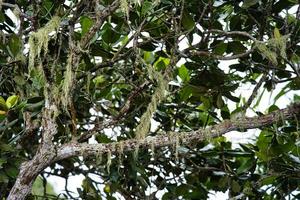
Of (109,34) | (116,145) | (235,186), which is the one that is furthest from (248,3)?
(235,186)

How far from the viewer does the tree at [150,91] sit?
45.4 inches

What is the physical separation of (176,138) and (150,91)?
338mm

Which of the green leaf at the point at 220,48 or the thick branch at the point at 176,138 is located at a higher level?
the green leaf at the point at 220,48

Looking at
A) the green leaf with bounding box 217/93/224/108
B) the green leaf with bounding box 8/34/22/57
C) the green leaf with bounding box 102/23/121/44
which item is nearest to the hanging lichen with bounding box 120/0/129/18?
the green leaf with bounding box 102/23/121/44

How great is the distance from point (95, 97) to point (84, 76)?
0.12 m

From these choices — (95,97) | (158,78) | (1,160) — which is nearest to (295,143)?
(158,78)

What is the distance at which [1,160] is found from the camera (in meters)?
1.24

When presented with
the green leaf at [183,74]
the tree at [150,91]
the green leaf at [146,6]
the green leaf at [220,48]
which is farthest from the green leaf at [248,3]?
the green leaf at [183,74]

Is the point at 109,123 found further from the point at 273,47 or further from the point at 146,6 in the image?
the point at 273,47

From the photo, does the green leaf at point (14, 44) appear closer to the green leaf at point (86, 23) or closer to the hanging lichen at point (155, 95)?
the green leaf at point (86, 23)

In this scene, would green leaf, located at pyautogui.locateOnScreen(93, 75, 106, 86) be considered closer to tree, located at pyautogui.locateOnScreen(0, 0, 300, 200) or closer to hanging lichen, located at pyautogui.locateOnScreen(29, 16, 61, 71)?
tree, located at pyautogui.locateOnScreen(0, 0, 300, 200)

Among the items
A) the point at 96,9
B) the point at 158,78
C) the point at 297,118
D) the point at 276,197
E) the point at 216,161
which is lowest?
the point at 276,197

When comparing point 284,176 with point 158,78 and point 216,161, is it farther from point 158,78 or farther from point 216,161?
point 158,78

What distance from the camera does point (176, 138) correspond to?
1.13 metres
